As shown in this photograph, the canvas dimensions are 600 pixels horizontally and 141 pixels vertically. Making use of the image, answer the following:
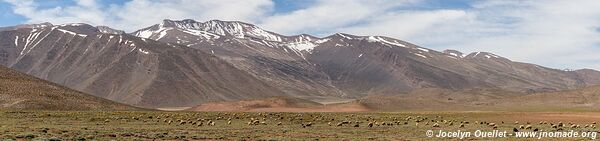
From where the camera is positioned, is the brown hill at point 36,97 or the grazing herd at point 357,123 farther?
the brown hill at point 36,97

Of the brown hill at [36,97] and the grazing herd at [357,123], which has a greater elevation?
the brown hill at [36,97]

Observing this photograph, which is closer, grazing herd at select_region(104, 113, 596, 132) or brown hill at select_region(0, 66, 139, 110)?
grazing herd at select_region(104, 113, 596, 132)

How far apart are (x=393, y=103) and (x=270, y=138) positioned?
14313cm

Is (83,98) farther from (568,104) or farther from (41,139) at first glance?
(568,104)

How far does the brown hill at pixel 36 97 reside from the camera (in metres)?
105

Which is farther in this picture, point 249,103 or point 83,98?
point 249,103

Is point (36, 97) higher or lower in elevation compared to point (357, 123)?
higher

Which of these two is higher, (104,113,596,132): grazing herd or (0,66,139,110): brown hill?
(0,66,139,110): brown hill

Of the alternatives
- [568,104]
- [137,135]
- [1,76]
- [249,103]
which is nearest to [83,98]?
[1,76]

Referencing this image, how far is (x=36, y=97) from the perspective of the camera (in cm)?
11181

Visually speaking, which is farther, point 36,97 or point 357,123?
point 36,97

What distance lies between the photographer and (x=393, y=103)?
597 feet

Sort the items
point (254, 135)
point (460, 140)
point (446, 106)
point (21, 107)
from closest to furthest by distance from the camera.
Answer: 1. point (460, 140)
2. point (254, 135)
3. point (21, 107)
4. point (446, 106)

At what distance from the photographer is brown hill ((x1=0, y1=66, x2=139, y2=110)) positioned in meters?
105
